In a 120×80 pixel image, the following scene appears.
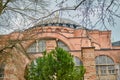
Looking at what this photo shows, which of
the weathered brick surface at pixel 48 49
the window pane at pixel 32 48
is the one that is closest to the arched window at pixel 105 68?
the weathered brick surface at pixel 48 49

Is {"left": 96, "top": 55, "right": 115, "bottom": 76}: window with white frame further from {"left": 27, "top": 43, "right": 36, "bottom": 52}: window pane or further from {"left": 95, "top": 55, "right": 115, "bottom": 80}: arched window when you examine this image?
{"left": 27, "top": 43, "right": 36, "bottom": 52}: window pane

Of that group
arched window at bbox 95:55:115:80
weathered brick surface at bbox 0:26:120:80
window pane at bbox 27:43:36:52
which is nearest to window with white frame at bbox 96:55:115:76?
arched window at bbox 95:55:115:80

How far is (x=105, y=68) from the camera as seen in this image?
1213 inches

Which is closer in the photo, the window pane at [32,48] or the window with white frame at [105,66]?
the window with white frame at [105,66]

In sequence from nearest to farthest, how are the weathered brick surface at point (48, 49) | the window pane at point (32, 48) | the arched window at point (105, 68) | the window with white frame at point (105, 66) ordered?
the weathered brick surface at point (48, 49) < the arched window at point (105, 68) < the window with white frame at point (105, 66) < the window pane at point (32, 48)

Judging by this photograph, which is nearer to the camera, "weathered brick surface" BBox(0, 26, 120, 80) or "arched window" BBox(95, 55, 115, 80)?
"weathered brick surface" BBox(0, 26, 120, 80)

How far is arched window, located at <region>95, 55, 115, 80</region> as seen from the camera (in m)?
30.5

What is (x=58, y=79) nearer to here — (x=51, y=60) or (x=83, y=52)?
(x=51, y=60)

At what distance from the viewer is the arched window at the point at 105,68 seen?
1201 inches

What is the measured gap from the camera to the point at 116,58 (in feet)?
103

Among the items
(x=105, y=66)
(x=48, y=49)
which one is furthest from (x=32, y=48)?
(x=105, y=66)

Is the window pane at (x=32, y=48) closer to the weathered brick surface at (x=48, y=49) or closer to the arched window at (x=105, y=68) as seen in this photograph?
the weathered brick surface at (x=48, y=49)

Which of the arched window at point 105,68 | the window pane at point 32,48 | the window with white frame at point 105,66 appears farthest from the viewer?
the window pane at point 32,48

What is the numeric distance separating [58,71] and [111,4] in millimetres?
14970
